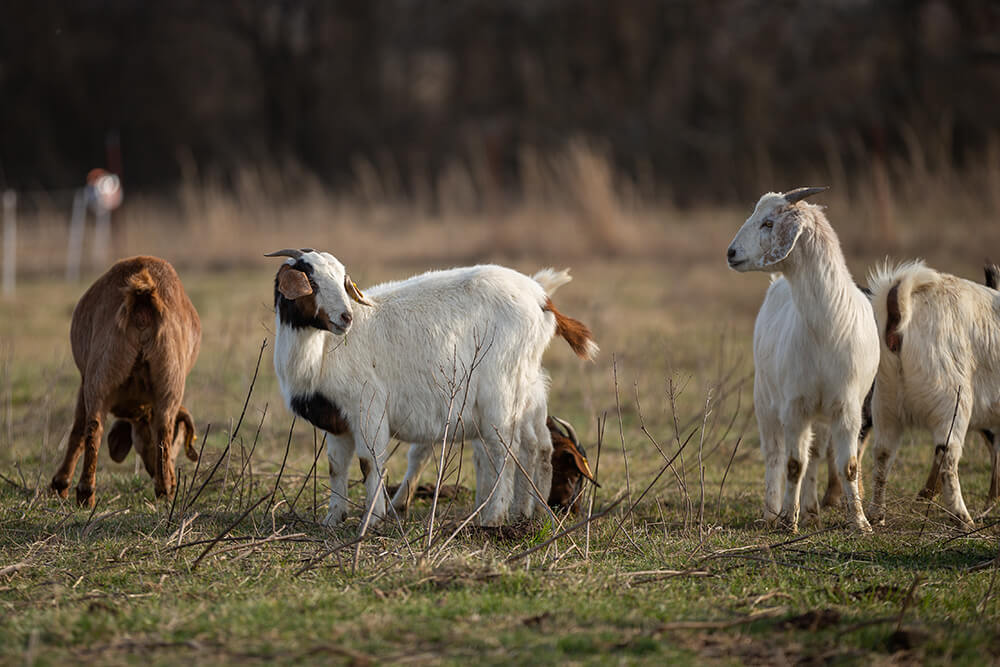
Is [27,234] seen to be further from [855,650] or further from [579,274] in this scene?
[855,650]

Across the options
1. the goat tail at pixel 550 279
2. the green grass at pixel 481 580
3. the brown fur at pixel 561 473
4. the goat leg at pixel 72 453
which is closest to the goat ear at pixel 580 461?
the brown fur at pixel 561 473

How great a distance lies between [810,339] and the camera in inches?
227

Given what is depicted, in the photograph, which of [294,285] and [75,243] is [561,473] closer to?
[294,285]

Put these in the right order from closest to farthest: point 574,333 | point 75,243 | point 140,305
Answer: point 140,305
point 574,333
point 75,243

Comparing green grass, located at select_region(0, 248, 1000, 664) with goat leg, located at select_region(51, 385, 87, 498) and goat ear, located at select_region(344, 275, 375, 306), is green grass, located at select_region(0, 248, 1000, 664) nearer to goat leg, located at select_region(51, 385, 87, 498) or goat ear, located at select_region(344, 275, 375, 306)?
goat leg, located at select_region(51, 385, 87, 498)

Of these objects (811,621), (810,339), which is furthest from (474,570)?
(810,339)

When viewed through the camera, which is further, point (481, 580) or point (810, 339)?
point (810, 339)

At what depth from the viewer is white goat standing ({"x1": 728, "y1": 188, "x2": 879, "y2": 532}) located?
5.70 metres

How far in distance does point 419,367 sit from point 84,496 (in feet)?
7.02

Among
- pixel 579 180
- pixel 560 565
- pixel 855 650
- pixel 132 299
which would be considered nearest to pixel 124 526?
pixel 132 299

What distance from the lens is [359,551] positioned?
4.86 m

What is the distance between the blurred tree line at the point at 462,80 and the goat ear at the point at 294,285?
2234cm

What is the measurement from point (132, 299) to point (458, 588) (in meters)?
2.96

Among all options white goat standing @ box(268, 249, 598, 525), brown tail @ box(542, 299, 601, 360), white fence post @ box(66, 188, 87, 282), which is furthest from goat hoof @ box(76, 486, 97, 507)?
white fence post @ box(66, 188, 87, 282)
